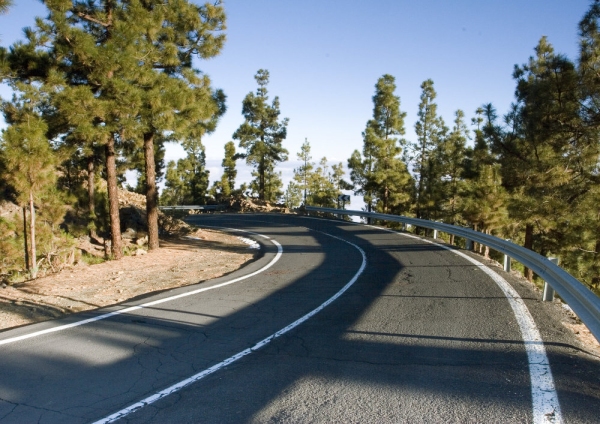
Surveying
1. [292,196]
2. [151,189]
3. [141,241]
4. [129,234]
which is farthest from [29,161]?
[292,196]

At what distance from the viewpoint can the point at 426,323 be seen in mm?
6715

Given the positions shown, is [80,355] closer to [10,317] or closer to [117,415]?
[117,415]

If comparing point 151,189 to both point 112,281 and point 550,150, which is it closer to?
point 112,281

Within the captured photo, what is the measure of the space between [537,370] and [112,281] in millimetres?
9490

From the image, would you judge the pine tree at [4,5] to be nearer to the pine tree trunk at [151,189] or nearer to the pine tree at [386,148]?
the pine tree trunk at [151,189]

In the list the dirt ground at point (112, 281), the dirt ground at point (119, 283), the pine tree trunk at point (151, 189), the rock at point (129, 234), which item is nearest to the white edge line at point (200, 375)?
the dirt ground at point (119, 283)

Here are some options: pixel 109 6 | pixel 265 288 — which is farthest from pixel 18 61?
pixel 265 288

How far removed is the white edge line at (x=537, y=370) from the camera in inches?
156

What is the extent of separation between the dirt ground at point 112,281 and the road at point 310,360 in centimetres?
104

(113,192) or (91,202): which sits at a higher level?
(113,192)

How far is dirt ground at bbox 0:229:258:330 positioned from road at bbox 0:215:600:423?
1038mm

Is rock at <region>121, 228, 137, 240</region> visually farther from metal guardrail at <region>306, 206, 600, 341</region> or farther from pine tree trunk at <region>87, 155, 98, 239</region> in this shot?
metal guardrail at <region>306, 206, 600, 341</region>

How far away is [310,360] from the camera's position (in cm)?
541

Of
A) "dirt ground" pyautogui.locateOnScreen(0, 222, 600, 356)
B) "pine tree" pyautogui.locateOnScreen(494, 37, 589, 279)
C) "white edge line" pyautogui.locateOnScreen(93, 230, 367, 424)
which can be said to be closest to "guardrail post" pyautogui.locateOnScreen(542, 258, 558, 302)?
"dirt ground" pyautogui.locateOnScreen(0, 222, 600, 356)
